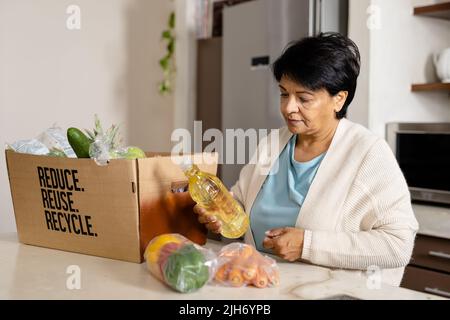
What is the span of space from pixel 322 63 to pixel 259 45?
4.50 feet

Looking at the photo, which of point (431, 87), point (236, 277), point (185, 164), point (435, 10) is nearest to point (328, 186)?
point (185, 164)

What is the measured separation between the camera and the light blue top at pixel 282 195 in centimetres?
142

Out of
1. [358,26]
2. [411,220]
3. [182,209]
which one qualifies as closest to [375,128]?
[358,26]

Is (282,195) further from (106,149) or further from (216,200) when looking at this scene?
(106,149)

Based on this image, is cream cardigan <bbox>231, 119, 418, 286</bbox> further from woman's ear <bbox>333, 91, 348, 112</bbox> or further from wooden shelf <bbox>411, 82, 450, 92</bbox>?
wooden shelf <bbox>411, 82, 450, 92</bbox>

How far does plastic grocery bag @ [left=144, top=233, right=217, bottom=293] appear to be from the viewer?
3.11 ft

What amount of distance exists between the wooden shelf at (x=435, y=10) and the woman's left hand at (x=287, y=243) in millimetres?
1518

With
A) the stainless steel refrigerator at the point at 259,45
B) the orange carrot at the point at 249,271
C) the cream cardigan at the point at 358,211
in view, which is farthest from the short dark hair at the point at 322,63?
the stainless steel refrigerator at the point at 259,45

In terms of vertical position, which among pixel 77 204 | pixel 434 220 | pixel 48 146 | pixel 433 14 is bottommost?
pixel 434 220

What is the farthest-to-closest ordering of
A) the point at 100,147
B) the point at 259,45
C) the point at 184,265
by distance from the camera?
the point at 259,45, the point at 100,147, the point at 184,265

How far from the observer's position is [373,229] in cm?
129

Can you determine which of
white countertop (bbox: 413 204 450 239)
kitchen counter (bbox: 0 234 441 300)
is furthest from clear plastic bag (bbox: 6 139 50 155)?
white countertop (bbox: 413 204 450 239)

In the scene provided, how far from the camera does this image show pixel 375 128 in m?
2.30
